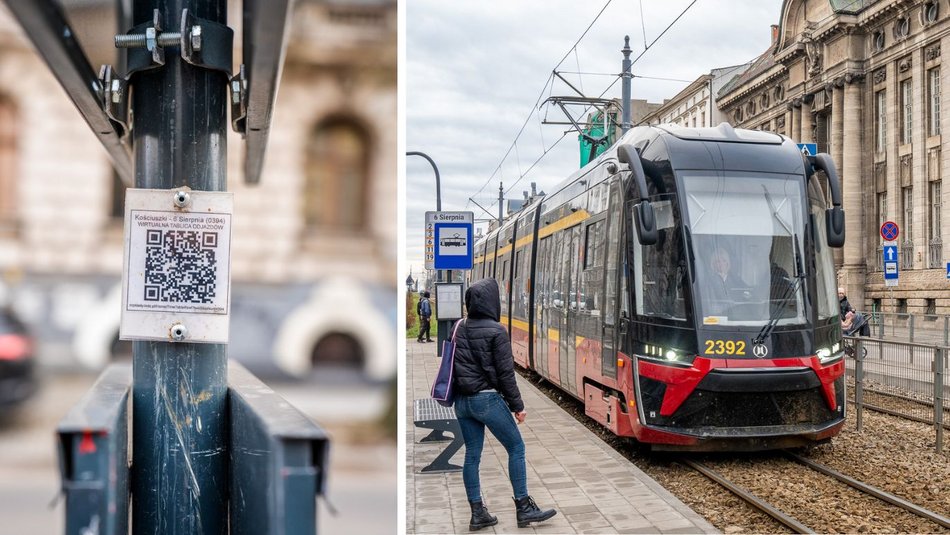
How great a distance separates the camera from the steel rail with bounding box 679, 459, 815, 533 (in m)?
6.24

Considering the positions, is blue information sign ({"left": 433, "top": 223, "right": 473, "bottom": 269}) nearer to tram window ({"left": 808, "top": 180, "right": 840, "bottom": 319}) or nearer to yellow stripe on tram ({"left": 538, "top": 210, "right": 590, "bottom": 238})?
yellow stripe on tram ({"left": 538, "top": 210, "right": 590, "bottom": 238})

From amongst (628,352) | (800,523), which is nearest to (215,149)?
(800,523)

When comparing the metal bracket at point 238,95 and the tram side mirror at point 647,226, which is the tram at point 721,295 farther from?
the metal bracket at point 238,95

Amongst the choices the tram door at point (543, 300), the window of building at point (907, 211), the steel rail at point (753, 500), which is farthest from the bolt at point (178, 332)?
the window of building at point (907, 211)

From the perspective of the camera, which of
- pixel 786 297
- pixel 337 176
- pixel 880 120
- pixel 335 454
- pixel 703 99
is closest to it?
pixel 335 454

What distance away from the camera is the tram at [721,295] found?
8055mm

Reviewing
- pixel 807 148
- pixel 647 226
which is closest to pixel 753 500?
pixel 647 226

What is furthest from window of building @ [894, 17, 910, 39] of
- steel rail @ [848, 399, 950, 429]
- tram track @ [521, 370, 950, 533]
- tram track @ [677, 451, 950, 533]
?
tram track @ [677, 451, 950, 533]

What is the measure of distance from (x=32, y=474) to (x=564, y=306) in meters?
8.58

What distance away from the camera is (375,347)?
6.74 m

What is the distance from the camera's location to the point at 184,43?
2586 millimetres

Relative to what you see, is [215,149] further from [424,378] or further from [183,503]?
[424,378]

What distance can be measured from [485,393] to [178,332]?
3411 mm

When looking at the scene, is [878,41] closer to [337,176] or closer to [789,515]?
[789,515]
